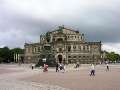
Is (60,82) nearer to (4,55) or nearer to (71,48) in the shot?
(71,48)

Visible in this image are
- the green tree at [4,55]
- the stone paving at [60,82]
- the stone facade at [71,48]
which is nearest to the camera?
the stone paving at [60,82]

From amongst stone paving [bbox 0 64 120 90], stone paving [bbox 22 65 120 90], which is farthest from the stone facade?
stone paving [bbox 22 65 120 90]

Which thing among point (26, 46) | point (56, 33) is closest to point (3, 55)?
point (26, 46)

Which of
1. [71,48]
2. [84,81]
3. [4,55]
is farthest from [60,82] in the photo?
[4,55]

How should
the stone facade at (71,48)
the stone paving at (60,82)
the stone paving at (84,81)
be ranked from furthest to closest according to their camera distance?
the stone facade at (71,48), the stone paving at (84,81), the stone paving at (60,82)

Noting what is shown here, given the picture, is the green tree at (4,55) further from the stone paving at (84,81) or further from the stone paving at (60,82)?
the stone paving at (84,81)

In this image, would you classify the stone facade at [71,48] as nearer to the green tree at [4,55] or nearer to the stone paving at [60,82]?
the green tree at [4,55]

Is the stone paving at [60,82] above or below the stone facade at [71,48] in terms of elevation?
below

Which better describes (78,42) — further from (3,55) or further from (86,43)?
(3,55)

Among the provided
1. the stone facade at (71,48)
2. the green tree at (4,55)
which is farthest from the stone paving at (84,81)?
the green tree at (4,55)

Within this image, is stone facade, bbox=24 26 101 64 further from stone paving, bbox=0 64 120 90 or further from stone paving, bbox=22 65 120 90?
stone paving, bbox=22 65 120 90

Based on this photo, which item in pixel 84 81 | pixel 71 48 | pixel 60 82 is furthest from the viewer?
pixel 71 48

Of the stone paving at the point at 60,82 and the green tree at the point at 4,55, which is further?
the green tree at the point at 4,55

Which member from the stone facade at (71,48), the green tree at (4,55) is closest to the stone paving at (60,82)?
the stone facade at (71,48)
